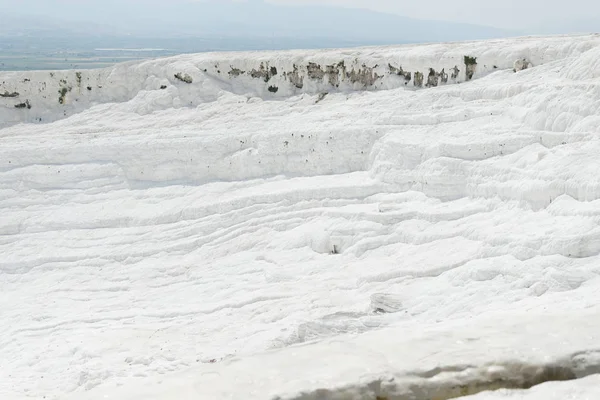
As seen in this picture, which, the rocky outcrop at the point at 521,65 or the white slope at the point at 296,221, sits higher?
the rocky outcrop at the point at 521,65

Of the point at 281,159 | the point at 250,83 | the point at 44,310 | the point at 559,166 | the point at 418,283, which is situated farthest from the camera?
the point at 250,83

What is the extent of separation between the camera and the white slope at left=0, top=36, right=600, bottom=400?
8.52m

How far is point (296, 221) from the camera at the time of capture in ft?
56.3

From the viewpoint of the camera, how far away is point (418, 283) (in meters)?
12.9

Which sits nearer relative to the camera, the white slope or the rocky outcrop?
the white slope

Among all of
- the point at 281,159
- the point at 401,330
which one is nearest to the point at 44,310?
the point at 281,159

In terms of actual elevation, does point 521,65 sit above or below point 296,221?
above

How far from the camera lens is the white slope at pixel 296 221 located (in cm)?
852

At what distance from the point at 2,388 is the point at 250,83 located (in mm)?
16137

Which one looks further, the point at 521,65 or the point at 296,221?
the point at 521,65

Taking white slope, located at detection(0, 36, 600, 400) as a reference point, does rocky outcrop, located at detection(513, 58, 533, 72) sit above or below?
above

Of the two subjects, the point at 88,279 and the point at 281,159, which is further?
the point at 281,159

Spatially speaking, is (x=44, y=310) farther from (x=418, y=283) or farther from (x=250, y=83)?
(x=250, y=83)

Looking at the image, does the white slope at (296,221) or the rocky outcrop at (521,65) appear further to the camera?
the rocky outcrop at (521,65)
